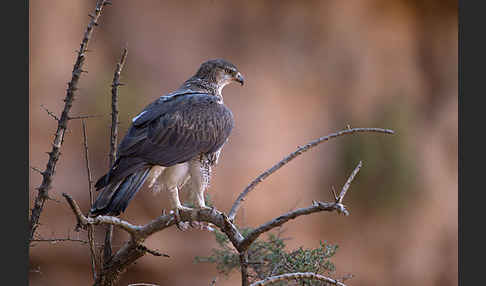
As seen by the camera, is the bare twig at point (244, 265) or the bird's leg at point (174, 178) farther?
the bird's leg at point (174, 178)

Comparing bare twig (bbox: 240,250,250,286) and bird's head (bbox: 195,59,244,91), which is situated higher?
bird's head (bbox: 195,59,244,91)

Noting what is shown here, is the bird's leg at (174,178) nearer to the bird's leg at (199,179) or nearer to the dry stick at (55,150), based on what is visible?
the bird's leg at (199,179)

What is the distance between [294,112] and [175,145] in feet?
17.4

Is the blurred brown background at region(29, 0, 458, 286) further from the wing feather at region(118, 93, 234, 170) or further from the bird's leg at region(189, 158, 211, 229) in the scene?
the bird's leg at region(189, 158, 211, 229)

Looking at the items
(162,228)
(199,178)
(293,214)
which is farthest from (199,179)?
(293,214)

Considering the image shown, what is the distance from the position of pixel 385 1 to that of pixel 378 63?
120 centimetres

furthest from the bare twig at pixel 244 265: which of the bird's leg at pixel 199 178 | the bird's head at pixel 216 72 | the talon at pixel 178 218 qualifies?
the bird's head at pixel 216 72

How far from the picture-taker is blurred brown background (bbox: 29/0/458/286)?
7020 millimetres

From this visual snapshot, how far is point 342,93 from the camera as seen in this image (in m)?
9.21

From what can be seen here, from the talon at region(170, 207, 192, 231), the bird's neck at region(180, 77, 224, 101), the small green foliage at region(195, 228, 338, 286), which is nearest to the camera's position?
the small green foliage at region(195, 228, 338, 286)

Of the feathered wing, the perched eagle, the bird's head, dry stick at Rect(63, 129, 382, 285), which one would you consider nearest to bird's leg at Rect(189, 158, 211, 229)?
the perched eagle

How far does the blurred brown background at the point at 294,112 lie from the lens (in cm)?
702

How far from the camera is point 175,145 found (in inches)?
144

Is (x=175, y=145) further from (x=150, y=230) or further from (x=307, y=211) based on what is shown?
(x=307, y=211)
